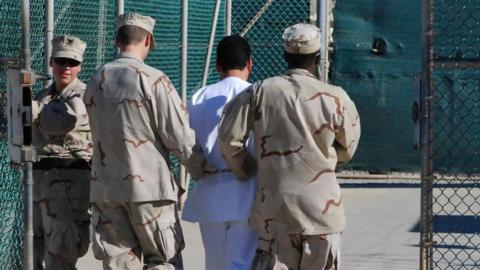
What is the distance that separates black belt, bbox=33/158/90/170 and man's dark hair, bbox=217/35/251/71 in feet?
3.72

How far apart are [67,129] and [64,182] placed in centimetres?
36

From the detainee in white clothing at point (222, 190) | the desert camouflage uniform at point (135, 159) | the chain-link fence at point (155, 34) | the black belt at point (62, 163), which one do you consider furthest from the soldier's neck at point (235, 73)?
the chain-link fence at point (155, 34)

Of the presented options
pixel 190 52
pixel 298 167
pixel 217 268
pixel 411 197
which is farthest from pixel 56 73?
pixel 411 197

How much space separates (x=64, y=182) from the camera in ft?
A: 23.0

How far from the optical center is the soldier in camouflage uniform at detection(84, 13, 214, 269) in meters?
6.16

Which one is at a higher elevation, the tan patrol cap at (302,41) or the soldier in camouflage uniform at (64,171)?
the tan patrol cap at (302,41)

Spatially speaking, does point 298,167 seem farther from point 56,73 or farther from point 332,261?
point 56,73

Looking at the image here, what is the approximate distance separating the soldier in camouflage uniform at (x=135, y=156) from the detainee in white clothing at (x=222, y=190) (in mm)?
132

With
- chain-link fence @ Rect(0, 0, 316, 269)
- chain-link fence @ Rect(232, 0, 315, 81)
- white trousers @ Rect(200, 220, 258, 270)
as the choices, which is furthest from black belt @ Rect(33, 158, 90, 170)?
chain-link fence @ Rect(232, 0, 315, 81)

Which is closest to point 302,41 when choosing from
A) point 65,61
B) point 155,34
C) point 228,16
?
point 65,61

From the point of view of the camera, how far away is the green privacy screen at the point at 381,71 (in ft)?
46.5

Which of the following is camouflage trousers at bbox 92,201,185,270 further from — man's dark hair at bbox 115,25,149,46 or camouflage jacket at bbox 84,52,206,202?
man's dark hair at bbox 115,25,149,46

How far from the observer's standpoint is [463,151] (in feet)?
44.4

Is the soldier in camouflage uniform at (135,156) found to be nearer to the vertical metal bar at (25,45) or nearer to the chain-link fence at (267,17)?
the vertical metal bar at (25,45)
